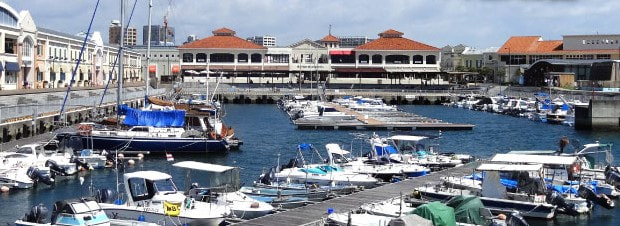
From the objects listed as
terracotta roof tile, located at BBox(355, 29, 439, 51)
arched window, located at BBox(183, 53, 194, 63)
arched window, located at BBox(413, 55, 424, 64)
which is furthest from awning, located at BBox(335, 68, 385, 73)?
arched window, located at BBox(183, 53, 194, 63)

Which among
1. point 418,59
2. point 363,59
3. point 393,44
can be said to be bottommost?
point 363,59

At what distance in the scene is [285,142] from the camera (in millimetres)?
66812

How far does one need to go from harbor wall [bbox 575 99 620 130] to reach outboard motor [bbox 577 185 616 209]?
46324mm

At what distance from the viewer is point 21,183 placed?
39.7 meters

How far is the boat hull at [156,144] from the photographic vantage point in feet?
171

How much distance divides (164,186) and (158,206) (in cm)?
175

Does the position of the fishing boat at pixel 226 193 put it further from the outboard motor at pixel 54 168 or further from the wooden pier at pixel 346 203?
the outboard motor at pixel 54 168

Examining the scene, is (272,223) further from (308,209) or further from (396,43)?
(396,43)

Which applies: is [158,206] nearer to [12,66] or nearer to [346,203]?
[346,203]

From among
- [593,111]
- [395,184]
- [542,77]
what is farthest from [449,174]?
[542,77]

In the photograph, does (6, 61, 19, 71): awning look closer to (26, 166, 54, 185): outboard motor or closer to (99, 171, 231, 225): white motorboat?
(26, 166, 54, 185): outboard motor

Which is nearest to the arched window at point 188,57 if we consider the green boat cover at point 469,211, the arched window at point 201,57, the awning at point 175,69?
the arched window at point 201,57

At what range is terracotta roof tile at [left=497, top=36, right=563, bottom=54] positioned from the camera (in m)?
150

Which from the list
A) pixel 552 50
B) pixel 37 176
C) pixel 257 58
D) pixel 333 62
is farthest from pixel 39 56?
pixel 552 50
